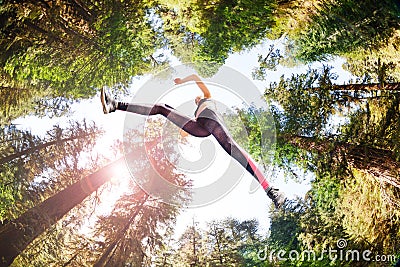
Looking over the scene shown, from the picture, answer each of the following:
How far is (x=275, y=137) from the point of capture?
4.40m

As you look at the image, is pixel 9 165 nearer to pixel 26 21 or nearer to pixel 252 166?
pixel 26 21

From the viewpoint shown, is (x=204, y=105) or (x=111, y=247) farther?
(x=111, y=247)

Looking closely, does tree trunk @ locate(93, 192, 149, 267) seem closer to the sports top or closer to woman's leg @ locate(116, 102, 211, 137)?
woman's leg @ locate(116, 102, 211, 137)

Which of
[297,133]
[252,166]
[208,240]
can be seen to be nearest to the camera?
[252,166]

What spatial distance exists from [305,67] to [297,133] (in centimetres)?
89

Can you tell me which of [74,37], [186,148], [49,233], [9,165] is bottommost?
[49,233]

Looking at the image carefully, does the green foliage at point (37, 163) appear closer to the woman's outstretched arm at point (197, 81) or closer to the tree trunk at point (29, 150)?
the tree trunk at point (29, 150)

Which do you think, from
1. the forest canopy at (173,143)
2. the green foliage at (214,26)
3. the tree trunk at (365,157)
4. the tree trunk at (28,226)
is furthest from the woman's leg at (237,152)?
the tree trunk at (28,226)

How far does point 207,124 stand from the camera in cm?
306

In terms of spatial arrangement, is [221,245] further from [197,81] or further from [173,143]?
[197,81]

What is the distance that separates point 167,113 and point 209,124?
422mm

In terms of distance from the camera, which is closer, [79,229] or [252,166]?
[252,166]

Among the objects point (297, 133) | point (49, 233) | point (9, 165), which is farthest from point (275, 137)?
point (9, 165)

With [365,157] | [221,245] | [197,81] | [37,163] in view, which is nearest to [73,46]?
[37,163]
